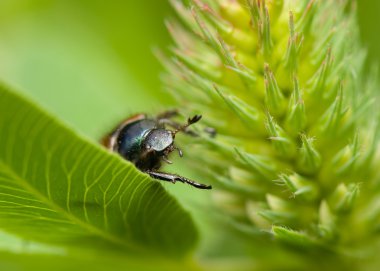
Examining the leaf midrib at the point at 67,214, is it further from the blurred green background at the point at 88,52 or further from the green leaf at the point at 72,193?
the blurred green background at the point at 88,52

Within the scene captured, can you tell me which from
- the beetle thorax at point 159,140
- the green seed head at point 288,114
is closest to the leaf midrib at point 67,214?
the beetle thorax at point 159,140

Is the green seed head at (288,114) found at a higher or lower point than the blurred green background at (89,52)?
lower

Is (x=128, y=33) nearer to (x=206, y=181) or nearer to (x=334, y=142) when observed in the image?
Answer: (x=206, y=181)

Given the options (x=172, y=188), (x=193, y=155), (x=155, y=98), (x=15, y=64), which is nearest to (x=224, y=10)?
(x=193, y=155)

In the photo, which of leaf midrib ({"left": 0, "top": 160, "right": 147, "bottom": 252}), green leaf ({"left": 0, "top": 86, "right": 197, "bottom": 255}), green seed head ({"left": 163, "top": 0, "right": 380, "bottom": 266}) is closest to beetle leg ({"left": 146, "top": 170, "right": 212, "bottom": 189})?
green leaf ({"left": 0, "top": 86, "right": 197, "bottom": 255})

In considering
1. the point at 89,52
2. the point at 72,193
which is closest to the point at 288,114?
the point at 72,193

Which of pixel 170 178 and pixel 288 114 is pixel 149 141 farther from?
pixel 288 114
